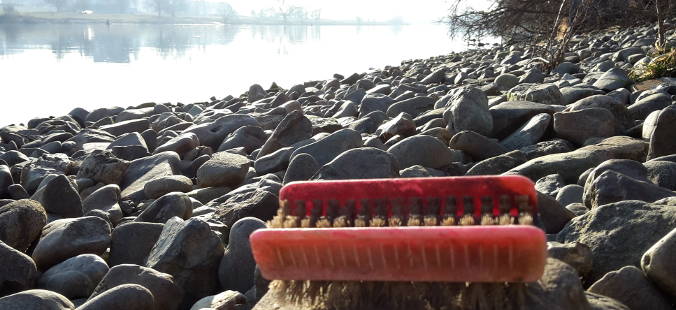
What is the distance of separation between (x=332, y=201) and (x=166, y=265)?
1415 mm

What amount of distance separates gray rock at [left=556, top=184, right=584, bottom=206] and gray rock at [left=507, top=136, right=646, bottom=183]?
508mm

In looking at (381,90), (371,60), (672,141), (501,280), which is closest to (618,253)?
(501,280)

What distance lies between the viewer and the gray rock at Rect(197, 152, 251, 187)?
4.97 m

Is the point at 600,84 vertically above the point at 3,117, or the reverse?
the point at 600,84

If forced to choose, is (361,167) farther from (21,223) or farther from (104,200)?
(104,200)

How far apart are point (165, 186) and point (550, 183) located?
2900 millimetres

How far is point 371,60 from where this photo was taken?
2577 centimetres

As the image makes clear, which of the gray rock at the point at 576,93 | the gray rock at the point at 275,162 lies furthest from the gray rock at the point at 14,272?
the gray rock at the point at 576,93

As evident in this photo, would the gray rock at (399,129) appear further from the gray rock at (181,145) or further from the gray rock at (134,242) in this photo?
the gray rock at (134,242)

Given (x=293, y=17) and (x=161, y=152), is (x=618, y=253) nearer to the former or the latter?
(x=161, y=152)

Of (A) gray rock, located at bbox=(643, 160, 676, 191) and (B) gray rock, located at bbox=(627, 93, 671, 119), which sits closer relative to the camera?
(A) gray rock, located at bbox=(643, 160, 676, 191)

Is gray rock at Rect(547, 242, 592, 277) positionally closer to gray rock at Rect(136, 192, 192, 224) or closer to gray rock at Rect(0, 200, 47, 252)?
gray rock at Rect(136, 192, 192, 224)

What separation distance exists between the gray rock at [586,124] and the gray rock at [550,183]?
1.08 m

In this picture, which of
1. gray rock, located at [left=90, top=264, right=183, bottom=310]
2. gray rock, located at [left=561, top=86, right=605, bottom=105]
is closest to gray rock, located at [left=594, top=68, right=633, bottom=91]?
gray rock, located at [left=561, top=86, right=605, bottom=105]
